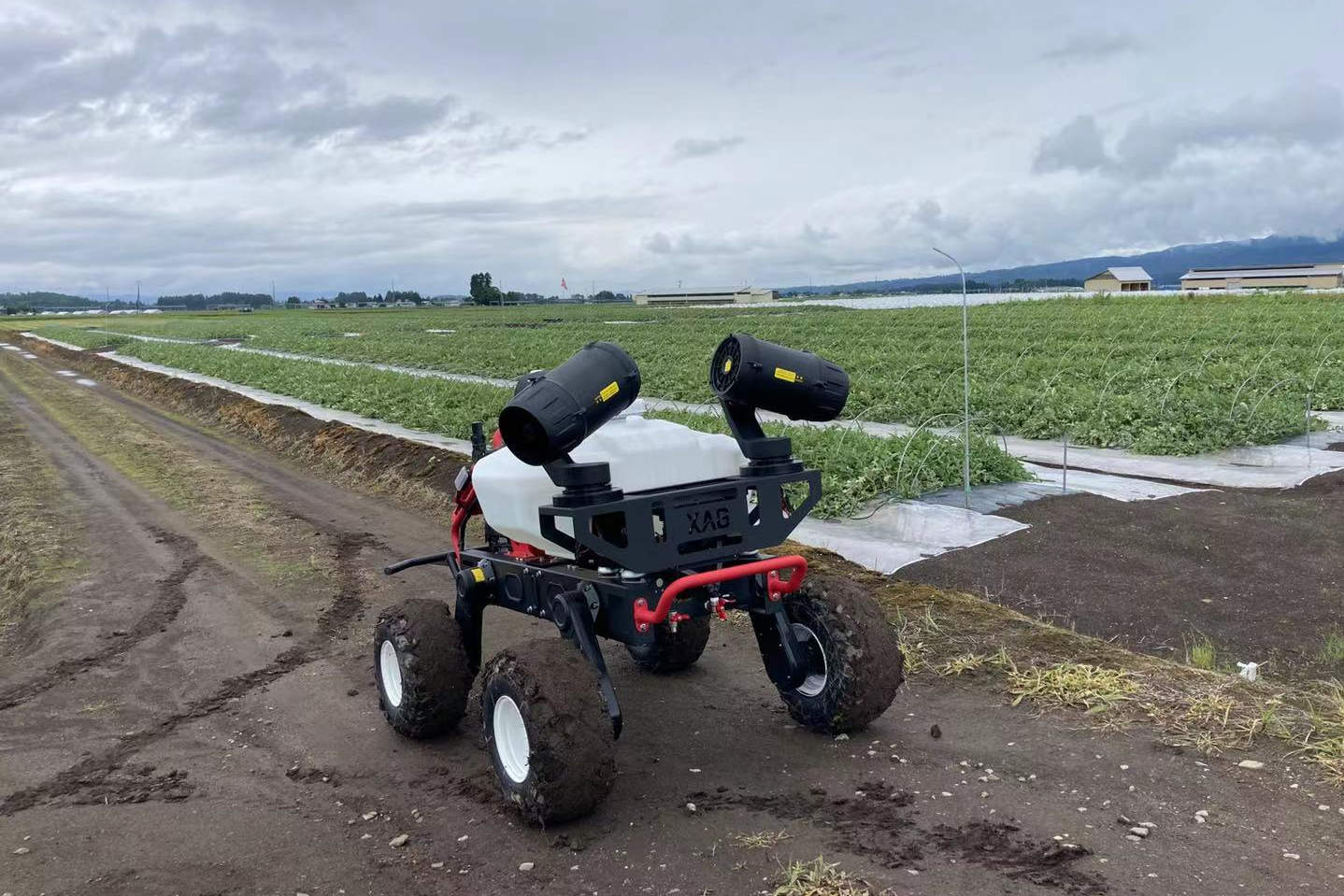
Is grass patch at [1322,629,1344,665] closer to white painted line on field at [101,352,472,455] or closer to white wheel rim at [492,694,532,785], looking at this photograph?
white wheel rim at [492,694,532,785]

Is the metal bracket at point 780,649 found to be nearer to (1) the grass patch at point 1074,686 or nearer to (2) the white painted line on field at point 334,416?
(1) the grass patch at point 1074,686

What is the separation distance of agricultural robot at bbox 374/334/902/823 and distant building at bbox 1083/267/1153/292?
74.5m

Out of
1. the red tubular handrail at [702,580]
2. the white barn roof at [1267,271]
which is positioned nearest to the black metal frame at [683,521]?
the red tubular handrail at [702,580]

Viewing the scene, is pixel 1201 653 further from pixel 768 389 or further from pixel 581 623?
pixel 581 623

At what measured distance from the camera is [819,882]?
338 centimetres

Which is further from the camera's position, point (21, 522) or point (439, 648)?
point (21, 522)

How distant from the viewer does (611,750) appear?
3.80 m

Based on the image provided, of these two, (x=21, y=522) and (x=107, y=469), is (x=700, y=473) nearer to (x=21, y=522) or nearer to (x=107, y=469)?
(x=21, y=522)

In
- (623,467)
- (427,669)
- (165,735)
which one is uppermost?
(623,467)

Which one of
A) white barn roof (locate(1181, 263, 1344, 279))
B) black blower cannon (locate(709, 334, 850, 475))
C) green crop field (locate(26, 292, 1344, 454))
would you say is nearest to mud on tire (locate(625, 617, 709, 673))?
black blower cannon (locate(709, 334, 850, 475))

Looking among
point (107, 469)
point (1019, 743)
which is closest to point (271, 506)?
point (107, 469)

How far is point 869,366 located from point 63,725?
57.9 feet

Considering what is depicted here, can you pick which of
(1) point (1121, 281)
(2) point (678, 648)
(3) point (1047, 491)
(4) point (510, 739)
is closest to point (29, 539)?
(2) point (678, 648)

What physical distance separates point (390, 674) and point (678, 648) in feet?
4.98
